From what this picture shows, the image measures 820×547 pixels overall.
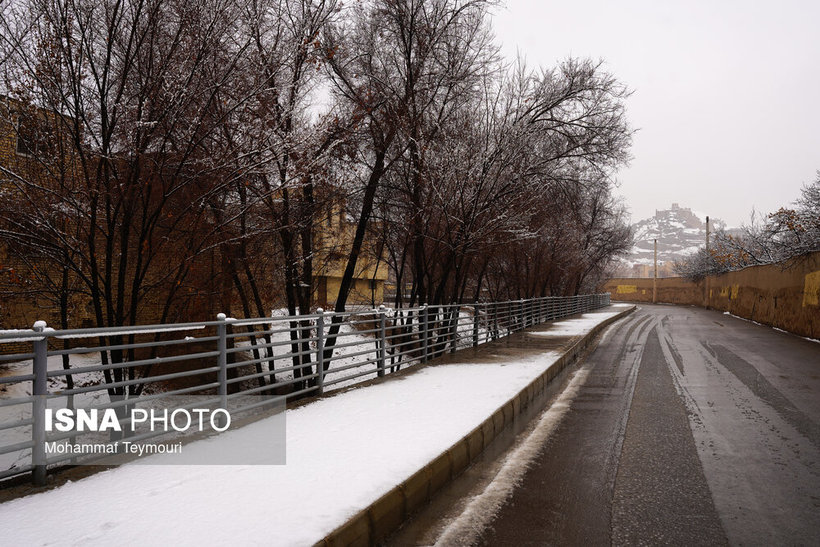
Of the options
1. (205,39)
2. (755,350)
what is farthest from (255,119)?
(755,350)

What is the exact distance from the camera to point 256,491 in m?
3.93

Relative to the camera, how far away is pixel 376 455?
482 cm

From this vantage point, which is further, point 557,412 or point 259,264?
point 259,264

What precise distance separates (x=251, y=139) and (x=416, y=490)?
23.3 ft

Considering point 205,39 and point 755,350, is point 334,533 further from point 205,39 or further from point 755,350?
point 755,350

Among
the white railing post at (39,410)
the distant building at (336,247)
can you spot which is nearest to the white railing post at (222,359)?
the white railing post at (39,410)

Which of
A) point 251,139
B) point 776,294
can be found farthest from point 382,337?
point 776,294

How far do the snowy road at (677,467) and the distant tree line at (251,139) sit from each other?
20.8 ft

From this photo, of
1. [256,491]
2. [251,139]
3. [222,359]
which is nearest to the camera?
[256,491]

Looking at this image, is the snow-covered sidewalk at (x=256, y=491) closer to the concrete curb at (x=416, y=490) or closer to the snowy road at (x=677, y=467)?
the concrete curb at (x=416, y=490)

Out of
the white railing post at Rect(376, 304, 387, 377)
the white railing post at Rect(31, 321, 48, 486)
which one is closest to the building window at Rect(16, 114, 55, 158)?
the white railing post at Rect(31, 321, 48, 486)

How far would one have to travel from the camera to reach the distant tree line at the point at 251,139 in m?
8.16

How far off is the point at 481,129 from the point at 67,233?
10.8 meters

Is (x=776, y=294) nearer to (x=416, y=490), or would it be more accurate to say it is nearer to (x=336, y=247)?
(x=336, y=247)
